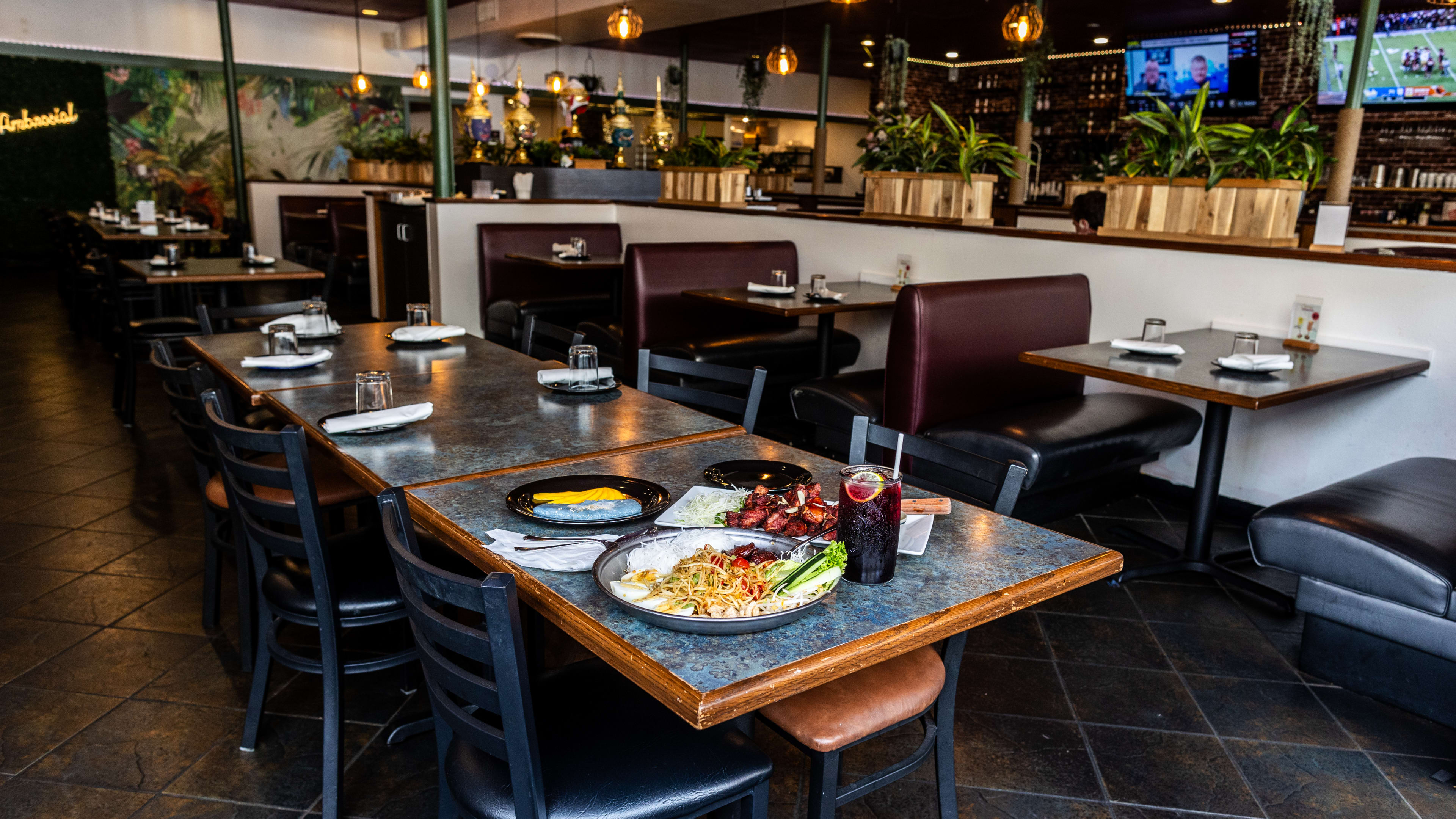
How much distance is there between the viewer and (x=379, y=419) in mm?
2172

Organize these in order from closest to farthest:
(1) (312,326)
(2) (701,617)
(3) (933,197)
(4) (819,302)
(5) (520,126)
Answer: (2) (701,617) → (1) (312,326) → (4) (819,302) → (3) (933,197) → (5) (520,126)

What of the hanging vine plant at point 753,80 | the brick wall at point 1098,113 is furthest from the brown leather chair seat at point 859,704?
the hanging vine plant at point 753,80

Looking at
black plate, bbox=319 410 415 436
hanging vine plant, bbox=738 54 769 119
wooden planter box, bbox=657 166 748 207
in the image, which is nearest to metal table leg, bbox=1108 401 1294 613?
black plate, bbox=319 410 415 436

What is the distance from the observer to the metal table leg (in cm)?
331

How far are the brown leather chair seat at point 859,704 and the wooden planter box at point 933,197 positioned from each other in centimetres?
363

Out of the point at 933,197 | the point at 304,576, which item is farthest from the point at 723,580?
the point at 933,197

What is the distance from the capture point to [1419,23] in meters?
8.66

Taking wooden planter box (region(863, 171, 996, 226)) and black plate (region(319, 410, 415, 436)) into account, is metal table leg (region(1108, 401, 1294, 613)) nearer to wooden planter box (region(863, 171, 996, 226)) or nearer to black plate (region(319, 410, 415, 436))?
wooden planter box (region(863, 171, 996, 226))

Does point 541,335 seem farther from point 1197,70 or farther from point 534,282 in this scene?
point 1197,70

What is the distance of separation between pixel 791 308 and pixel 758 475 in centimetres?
242

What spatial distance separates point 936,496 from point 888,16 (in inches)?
385

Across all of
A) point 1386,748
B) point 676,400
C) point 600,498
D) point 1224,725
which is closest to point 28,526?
point 676,400

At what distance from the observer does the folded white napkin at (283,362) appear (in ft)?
9.21

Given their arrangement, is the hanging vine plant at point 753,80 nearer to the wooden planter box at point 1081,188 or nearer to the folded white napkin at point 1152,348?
the wooden planter box at point 1081,188
